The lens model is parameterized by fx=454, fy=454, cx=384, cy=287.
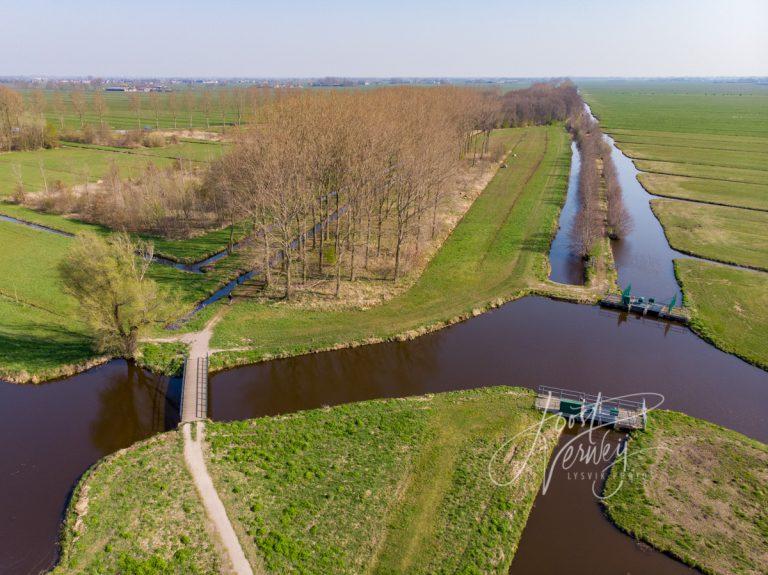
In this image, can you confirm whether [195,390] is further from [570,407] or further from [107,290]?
[570,407]

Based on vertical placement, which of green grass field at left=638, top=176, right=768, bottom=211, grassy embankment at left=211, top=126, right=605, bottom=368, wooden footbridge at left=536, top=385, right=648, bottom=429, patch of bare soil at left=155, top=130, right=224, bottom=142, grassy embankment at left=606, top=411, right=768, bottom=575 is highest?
patch of bare soil at left=155, top=130, right=224, bottom=142

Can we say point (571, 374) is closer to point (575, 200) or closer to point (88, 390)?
point (88, 390)

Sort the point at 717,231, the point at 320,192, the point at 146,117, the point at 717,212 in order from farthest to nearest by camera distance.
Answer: the point at 146,117
the point at 717,212
the point at 717,231
the point at 320,192

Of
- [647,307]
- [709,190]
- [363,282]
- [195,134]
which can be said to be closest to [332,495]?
[363,282]

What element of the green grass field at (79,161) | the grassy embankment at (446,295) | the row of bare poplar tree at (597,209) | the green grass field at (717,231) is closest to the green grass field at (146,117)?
the green grass field at (79,161)

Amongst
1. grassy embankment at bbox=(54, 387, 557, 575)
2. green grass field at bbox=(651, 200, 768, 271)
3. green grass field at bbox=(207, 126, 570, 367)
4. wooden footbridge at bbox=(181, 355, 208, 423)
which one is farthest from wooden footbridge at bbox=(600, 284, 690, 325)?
wooden footbridge at bbox=(181, 355, 208, 423)

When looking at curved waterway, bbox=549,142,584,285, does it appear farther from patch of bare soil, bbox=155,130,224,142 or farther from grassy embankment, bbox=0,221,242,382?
patch of bare soil, bbox=155,130,224,142

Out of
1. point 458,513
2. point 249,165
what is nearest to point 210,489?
point 458,513
